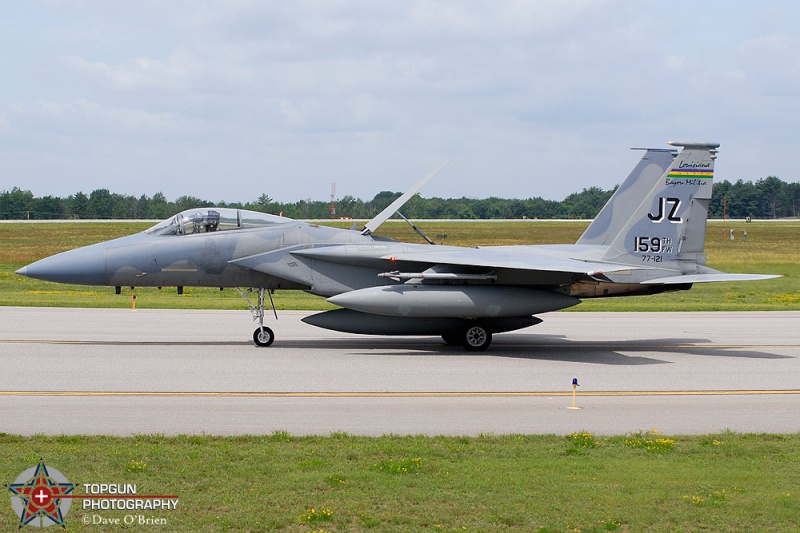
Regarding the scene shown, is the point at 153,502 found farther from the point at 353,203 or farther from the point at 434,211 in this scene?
the point at 434,211

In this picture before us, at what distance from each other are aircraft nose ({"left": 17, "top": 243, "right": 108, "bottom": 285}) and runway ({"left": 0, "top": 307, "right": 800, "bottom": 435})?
51.8 inches

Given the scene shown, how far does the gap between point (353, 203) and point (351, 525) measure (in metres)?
45.5

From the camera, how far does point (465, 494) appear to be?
763 cm

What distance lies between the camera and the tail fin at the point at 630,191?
63.7ft

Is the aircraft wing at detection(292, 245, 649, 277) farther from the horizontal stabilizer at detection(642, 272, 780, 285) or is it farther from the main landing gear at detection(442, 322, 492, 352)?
the main landing gear at detection(442, 322, 492, 352)

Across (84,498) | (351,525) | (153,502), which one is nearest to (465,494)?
(351,525)

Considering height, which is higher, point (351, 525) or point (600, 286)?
point (600, 286)

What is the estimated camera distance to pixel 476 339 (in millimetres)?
17500

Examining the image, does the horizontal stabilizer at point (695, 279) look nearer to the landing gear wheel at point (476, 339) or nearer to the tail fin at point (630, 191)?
the tail fin at point (630, 191)

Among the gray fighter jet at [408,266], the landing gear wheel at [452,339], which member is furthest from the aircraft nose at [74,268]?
the landing gear wheel at [452,339]

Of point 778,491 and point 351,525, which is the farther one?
point 778,491

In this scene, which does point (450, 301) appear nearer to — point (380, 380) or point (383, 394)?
point (380, 380)

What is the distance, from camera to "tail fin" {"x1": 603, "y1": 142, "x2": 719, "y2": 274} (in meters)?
18.0

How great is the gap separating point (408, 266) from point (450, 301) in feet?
5.34
